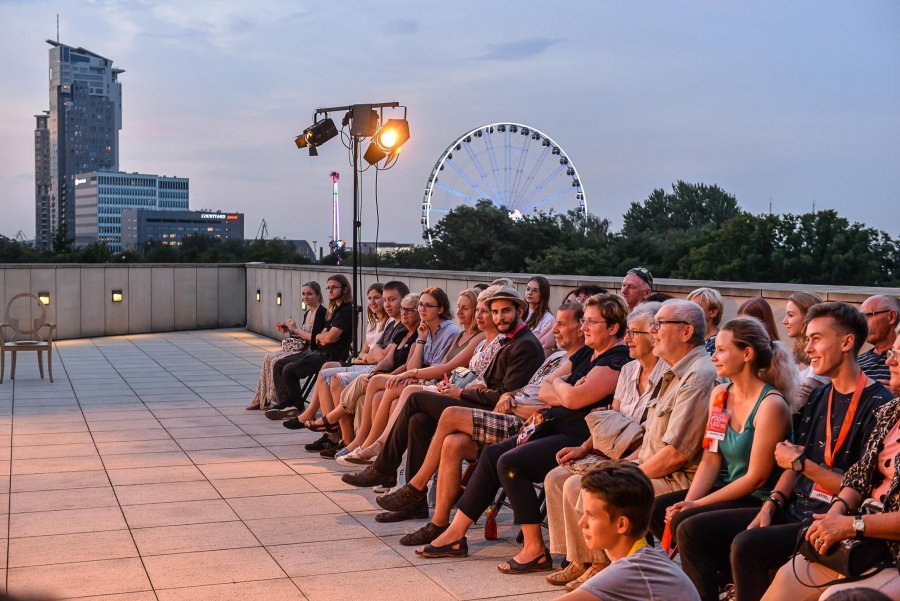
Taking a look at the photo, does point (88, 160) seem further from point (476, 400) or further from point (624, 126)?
point (476, 400)

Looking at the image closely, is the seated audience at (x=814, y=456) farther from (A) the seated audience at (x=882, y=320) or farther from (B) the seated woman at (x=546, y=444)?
(B) the seated woman at (x=546, y=444)

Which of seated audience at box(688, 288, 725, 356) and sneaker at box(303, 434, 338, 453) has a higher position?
seated audience at box(688, 288, 725, 356)

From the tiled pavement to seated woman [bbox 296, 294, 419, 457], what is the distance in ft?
0.71

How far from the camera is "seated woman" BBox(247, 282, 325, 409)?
799cm

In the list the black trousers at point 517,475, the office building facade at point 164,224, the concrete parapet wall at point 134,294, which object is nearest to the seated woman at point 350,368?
the black trousers at point 517,475

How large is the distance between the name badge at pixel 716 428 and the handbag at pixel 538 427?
3.22 ft

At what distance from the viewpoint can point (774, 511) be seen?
3020 mm

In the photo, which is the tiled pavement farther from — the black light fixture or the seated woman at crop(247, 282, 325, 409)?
the black light fixture

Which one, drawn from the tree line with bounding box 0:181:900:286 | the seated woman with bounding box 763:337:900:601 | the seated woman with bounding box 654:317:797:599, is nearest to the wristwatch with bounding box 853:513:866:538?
the seated woman with bounding box 763:337:900:601

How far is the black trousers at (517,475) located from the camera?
4.09 m

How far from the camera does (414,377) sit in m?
5.81

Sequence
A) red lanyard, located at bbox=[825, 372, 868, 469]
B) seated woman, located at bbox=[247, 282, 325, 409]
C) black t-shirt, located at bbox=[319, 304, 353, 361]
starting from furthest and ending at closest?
seated woman, located at bbox=[247, 282, 325, 409]
black t-shirt, located at bbox=[319, 304, 353, 361]
red lanyard, located at bbox=[825, 372, 868, 469]

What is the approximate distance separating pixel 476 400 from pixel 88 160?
614 feet

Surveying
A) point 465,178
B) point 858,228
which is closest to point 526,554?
point 465,178
